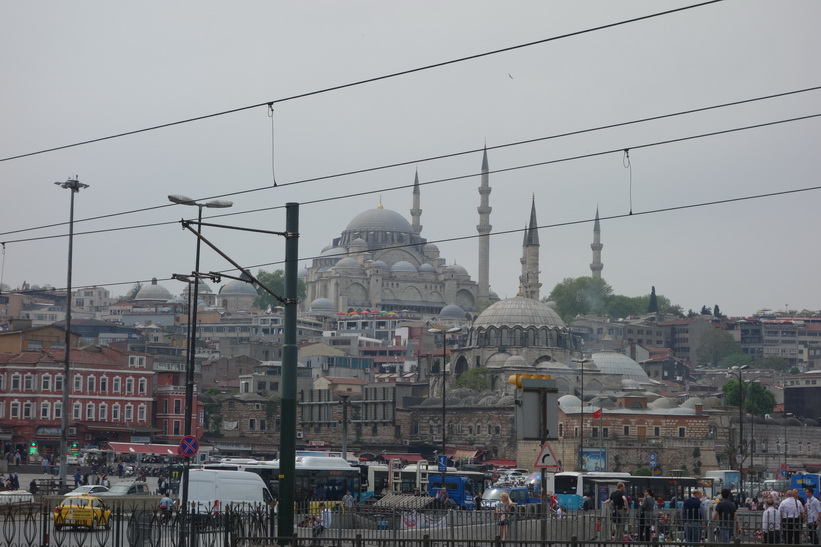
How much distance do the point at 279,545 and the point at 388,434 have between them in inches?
2631

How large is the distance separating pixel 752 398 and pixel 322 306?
6197 centimetres

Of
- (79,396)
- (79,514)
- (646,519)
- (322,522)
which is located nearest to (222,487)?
(79,514)

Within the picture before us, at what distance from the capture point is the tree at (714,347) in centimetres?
14062

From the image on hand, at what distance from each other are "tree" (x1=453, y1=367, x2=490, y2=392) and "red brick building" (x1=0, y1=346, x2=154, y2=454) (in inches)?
989

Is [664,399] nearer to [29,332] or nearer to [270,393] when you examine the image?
[270,393]

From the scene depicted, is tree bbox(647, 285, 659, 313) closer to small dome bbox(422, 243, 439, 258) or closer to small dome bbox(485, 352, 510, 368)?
small dome bbox(422, 243, 439, 258)

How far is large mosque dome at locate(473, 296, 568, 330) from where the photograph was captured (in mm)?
92750

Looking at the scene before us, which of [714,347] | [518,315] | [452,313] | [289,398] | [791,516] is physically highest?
[452,313]

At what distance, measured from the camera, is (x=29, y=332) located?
71.8 meters

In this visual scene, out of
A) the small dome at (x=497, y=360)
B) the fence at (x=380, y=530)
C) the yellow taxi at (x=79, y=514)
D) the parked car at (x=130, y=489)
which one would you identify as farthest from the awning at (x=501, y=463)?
the fence at (x=380, y=530)

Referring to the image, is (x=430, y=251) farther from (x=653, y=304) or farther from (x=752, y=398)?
(x=752, y=398)

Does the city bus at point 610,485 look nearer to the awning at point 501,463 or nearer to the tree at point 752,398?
the awning at point 501,463

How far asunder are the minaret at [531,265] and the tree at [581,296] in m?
35.6

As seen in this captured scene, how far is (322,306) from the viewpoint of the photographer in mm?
145000
